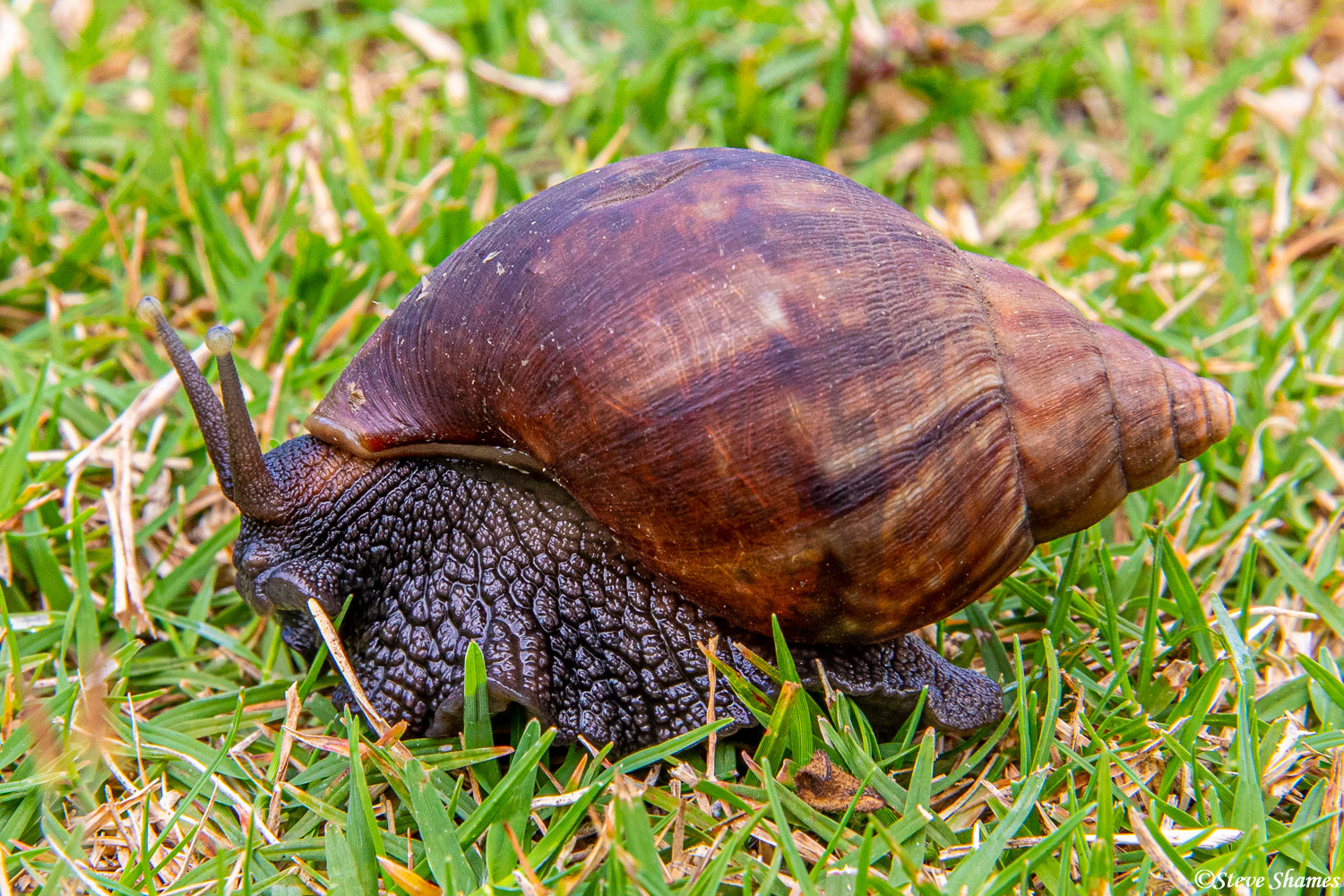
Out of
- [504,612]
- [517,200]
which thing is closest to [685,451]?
[504,612]

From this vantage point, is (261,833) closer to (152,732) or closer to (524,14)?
(152,732)

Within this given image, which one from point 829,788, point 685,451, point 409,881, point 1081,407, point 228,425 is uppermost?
point 228,425

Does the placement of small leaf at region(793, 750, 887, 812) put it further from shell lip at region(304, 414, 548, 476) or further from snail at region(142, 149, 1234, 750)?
shell lip at region(304, 414, 548, 476)

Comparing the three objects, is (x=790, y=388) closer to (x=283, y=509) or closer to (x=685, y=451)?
(x=685, y=451)

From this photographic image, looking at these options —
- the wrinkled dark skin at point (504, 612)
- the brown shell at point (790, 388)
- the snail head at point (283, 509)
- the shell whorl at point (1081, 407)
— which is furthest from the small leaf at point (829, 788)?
the snail head at point (283, 509)

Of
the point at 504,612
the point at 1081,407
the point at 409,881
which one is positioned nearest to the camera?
the point at 409,881

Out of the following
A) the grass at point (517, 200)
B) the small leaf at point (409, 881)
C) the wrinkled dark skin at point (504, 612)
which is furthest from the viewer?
the wrinkled dark skin at point (504, 612)

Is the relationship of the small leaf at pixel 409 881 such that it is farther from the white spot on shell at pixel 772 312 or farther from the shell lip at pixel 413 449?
the white spot on shell at pixel 772 312
